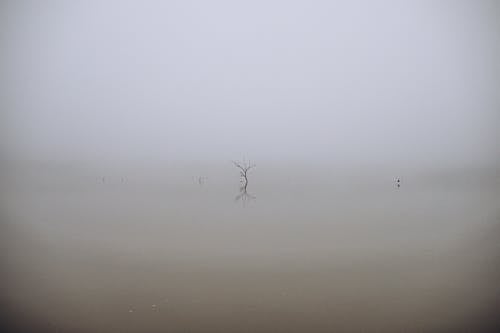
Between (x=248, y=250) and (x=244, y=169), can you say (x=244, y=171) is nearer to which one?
(x=244, y=169)

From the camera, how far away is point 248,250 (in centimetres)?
184

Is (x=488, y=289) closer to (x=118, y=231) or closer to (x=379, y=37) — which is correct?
(x=379, y=37)

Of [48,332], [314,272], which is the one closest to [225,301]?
[314,272]

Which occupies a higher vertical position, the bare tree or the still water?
the bare tree

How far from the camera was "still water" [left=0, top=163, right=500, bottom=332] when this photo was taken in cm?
181

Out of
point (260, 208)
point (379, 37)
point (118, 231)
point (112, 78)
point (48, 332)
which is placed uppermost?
point (379, 37)

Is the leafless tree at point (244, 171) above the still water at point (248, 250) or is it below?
above

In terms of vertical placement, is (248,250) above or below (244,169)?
below

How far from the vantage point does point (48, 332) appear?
5.95 ft

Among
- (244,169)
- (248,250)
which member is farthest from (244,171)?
(248,250)

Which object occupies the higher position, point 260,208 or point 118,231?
point 260,208

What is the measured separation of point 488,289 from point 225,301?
3.62 feet

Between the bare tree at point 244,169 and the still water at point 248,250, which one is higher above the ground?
the bare tree at point 244,169

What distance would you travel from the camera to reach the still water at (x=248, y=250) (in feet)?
5.95
